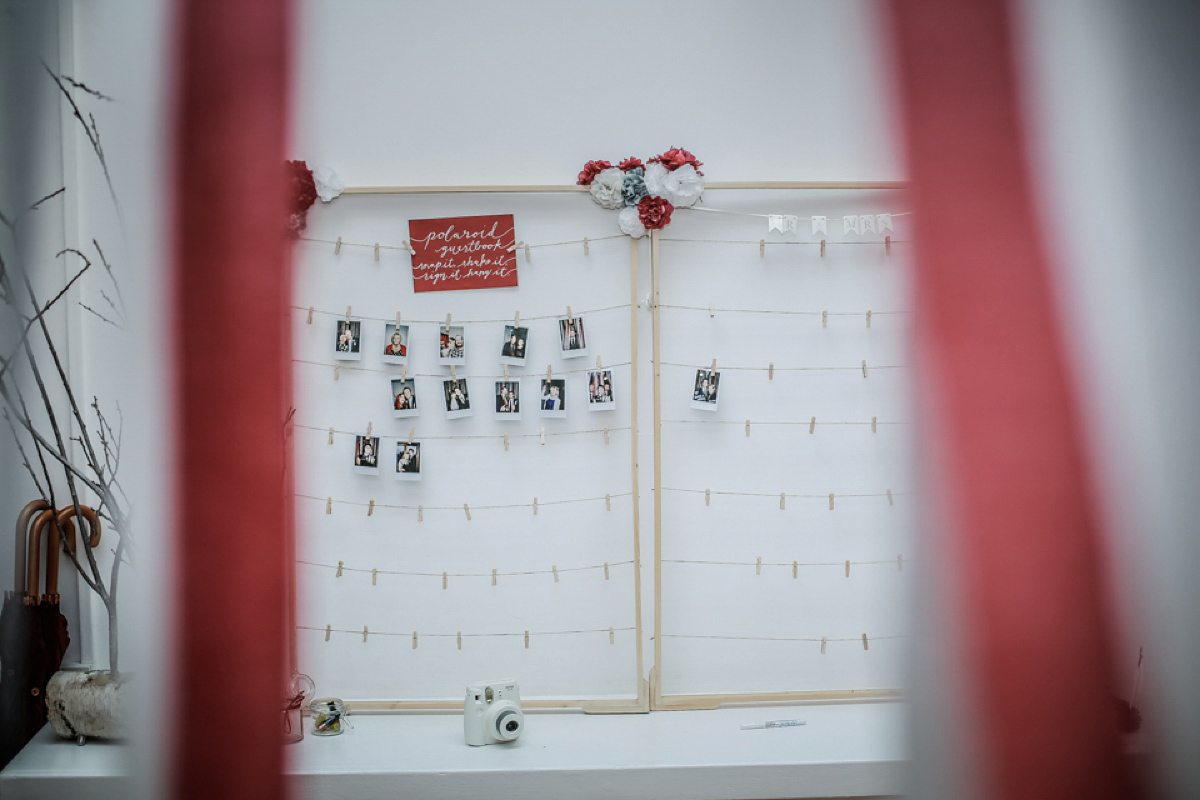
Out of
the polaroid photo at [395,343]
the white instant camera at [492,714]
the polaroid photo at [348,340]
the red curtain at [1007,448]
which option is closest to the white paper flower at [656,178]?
the polaroid photo at [395,343]

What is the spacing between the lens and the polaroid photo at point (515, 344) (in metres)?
2.15

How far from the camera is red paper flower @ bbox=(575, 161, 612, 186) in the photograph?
Result: 2.09 m

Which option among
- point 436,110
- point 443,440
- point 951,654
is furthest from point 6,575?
point 951,654

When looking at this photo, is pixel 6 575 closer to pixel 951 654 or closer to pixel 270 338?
pixel 270 338

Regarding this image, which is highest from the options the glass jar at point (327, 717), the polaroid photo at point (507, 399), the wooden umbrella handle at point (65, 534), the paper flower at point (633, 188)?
the paper flower at point (633, 188)

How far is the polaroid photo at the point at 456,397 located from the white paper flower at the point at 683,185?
720 mm

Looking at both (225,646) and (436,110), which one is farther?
(436,110)

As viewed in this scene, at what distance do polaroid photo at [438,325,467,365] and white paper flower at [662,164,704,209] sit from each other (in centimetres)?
64

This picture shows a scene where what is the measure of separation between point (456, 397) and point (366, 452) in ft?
0.91

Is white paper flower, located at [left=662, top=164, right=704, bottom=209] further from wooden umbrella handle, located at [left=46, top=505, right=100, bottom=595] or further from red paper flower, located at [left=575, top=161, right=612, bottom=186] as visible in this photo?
wooden umbrella handle, located at [left=46, top=505, right=100, bottom=595]

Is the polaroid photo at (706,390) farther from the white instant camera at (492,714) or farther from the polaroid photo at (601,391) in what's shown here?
the white instant camera at (492,714)

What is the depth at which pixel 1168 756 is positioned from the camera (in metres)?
0.42

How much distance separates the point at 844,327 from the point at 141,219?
1.98 m

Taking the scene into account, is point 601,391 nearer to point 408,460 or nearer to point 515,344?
point 515,344
